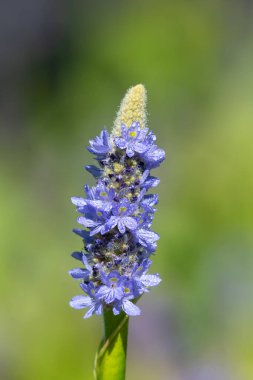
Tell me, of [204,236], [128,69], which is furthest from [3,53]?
[204,236]

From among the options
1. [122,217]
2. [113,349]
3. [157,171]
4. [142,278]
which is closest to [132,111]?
[122,217]

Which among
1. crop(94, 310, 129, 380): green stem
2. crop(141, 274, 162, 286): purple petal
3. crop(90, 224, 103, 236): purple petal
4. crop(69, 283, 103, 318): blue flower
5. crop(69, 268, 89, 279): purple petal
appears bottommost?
crop(94, 310, 129, 380): green stem

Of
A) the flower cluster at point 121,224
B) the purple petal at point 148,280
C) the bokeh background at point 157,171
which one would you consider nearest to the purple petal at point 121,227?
the flower cluster at point 121,224

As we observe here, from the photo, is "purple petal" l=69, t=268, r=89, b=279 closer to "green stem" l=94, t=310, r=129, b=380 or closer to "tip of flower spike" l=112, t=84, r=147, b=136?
"green stem" l=94, t=310, r=129, b=380

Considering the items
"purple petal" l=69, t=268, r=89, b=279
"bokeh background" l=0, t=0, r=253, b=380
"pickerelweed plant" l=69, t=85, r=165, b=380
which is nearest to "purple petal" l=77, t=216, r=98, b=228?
"pickerelweed plant" l=69, t=85, r=165, b=380

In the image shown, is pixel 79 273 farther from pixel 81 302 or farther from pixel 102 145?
pixel 102 145

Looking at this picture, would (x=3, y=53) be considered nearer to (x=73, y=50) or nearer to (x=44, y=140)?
(x=73, y=50)

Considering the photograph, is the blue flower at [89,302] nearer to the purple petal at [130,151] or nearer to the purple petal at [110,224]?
the purple petal at [110,224]
